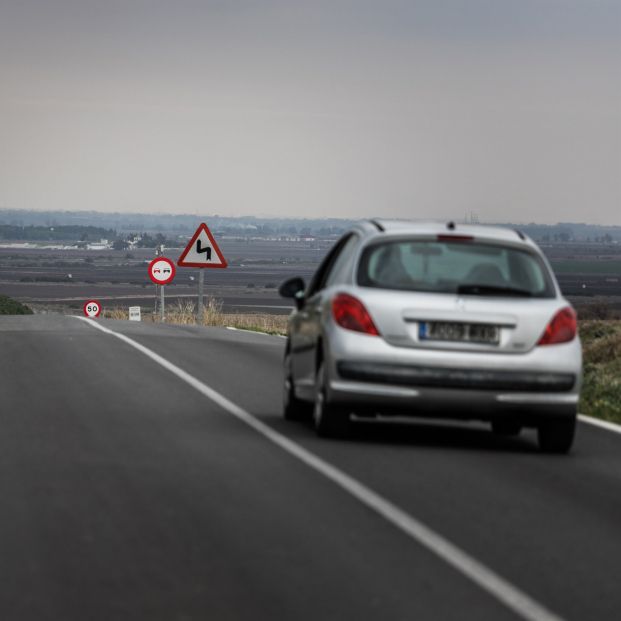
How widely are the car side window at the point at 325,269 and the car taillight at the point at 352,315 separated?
4.63 feet

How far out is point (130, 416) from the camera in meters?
14.1

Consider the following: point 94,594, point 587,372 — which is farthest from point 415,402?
point 587,372

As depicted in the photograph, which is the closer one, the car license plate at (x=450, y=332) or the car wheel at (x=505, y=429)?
the car license plate at (x=450, y=332)

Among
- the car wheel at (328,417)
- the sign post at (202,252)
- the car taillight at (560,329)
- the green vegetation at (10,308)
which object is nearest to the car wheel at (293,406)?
the car wheel at (328,417)

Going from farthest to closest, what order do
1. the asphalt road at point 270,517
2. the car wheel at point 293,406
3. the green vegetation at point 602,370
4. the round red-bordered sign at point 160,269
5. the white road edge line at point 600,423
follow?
1. the round red-bordered sign at point 160,269
2. the green vegetation at point 602,370
3. the white road edge line at point 600,423
4. the car wheel at point 293,406
5. the asphalt road at point 270,517

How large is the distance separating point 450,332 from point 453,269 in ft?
2.50

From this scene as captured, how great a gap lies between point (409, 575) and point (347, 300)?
498cm

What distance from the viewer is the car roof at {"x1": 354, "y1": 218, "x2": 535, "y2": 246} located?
12859 mm

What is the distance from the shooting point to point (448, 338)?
12.1 metres

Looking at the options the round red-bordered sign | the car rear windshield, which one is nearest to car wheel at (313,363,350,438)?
the car rear windshield

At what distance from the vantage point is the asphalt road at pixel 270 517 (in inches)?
276

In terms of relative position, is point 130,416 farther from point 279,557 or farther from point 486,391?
point 279,557

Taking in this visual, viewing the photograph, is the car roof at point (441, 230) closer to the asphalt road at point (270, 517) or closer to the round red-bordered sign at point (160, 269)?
the asphalt road at point (270, 517)

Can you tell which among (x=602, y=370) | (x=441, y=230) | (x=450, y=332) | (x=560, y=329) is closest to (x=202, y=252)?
(x=602, y=370)
